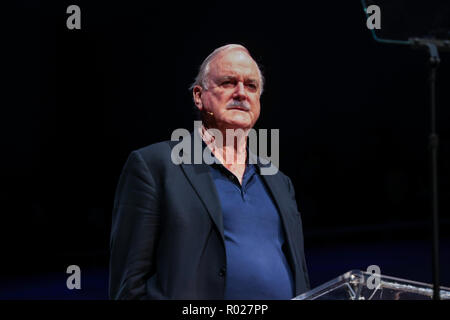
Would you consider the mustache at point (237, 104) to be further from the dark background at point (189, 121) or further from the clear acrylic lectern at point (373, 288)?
the dark background at point (189, 121)

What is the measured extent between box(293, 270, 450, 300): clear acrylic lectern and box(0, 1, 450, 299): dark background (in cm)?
248

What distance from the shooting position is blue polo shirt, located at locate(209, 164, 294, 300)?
119cm

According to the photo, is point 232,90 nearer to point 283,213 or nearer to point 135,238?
point 283,213

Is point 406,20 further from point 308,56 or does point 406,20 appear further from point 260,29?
point 308,56

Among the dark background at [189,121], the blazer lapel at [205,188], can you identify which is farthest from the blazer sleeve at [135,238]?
the dark background at [189,121]

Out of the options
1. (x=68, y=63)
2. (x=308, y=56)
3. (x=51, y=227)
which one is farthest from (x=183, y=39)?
(x=51, y=227)

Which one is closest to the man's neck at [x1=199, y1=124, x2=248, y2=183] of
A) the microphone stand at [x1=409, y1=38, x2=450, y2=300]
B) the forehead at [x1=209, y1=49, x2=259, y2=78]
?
the forehead at [x1=209, y1=49, x2=259, y2=78]

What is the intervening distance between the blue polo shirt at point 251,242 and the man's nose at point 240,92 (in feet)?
0.75

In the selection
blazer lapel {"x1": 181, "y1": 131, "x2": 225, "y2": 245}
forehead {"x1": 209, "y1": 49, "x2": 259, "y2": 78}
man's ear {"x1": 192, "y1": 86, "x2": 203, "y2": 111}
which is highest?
forehead {"x1": 209, "y1": 49, "x2": 259, "y2": 78}

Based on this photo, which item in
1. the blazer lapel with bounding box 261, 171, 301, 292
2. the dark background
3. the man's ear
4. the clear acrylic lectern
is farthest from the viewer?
the dark background

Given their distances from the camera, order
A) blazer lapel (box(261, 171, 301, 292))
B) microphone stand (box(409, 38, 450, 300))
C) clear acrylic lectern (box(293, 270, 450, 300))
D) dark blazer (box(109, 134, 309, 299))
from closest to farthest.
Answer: microphone stand (box(409, 38, 450, 300)) < clear acrylic lectern (box(293, 270, 450, 300)) < dark blazer (box(109, 134, 309, 299)) < blazer lapel (box(261, 171, 301, 292))

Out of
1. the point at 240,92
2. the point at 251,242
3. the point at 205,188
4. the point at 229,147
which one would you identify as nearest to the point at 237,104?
the point at 240,92

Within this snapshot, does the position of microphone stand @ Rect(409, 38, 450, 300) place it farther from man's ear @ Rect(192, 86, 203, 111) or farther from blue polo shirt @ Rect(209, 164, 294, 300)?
man's ear @ Rect(192, 86, 203, 111)

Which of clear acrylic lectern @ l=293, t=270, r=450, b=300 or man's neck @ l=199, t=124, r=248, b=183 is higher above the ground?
man's neck @ l=199, t=124, r=248, b=183
